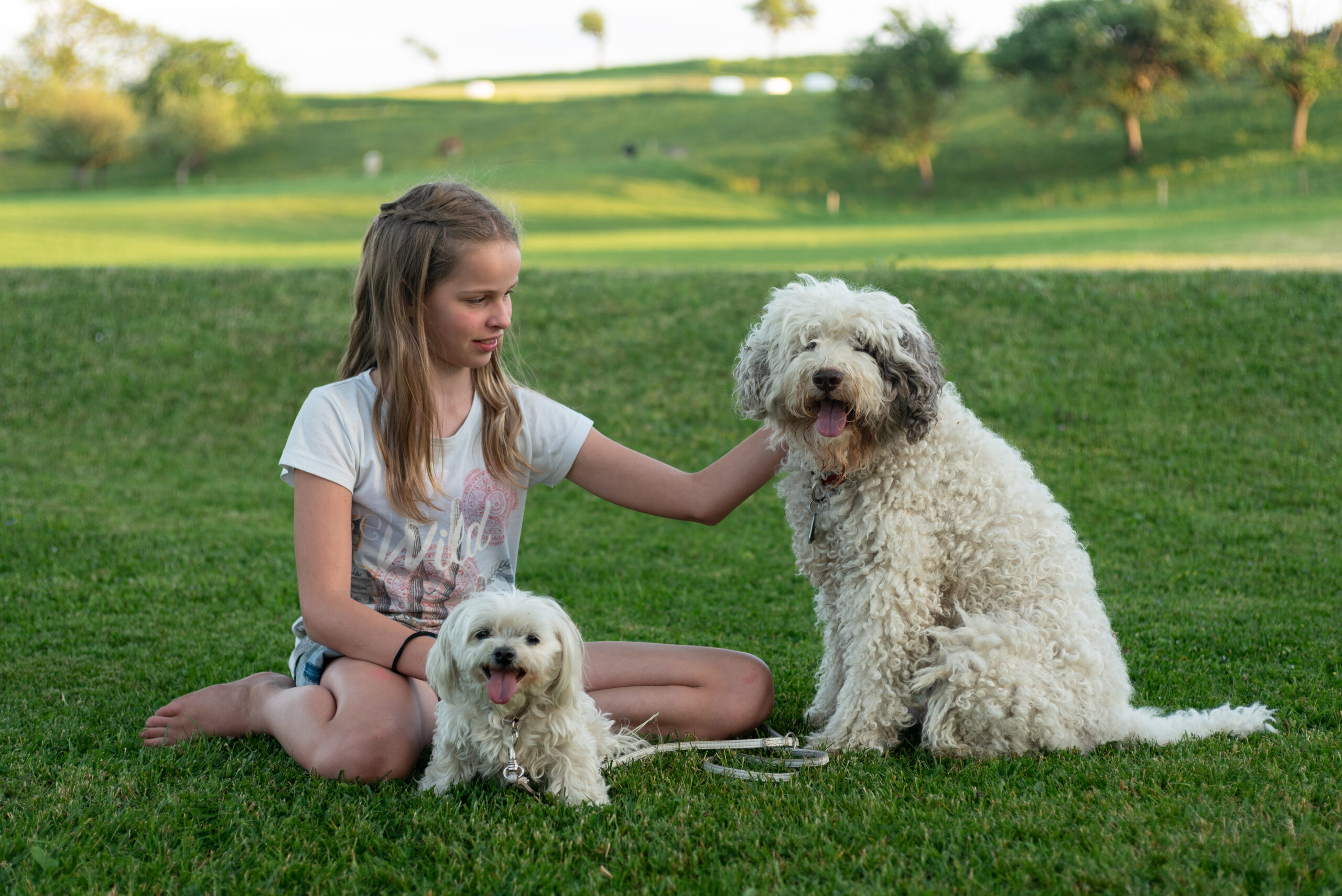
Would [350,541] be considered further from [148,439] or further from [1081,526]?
[148,439]

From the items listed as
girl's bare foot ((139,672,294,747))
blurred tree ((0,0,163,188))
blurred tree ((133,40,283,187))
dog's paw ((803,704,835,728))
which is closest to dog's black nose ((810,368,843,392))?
dog's paw ((803,704,835,728))

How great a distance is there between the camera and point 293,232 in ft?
81.8

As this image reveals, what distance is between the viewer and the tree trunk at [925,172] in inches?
1409

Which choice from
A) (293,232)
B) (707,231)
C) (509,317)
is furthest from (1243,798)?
(293,232)

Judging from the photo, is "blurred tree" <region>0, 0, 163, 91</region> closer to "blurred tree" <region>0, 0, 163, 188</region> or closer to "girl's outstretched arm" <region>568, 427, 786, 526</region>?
"blurred tree" <region>0, 0, 163, 188</region>

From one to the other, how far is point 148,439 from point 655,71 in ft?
275

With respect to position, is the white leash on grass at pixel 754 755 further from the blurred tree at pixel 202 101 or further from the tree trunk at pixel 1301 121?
the blurred tree at pixel 202 101

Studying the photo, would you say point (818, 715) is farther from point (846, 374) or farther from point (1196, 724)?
point (846, 374)

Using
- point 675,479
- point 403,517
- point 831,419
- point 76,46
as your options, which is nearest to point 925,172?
point 675,479

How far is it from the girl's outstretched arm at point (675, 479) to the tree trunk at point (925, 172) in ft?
110

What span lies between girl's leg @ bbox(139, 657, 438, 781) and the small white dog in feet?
0.62

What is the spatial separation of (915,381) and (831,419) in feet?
1.03

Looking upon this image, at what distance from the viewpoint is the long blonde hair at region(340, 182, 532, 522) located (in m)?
3.63

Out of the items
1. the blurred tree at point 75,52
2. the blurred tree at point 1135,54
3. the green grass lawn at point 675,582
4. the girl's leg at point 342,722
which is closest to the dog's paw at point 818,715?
the green grass lawn at point 675,582
